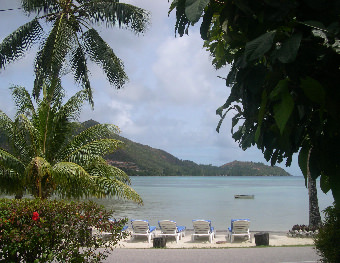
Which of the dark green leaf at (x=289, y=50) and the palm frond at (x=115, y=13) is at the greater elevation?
the palm frond at (x=115, y=13)

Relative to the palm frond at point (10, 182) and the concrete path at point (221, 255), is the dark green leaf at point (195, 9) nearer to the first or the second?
the concrete path at point (221, 255)

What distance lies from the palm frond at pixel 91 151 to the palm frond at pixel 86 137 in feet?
0.47

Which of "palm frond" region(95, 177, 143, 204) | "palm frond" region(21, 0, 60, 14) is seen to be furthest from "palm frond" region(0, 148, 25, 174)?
"palm frond" region(21, 0, 60, 14)

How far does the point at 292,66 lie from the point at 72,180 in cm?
1035

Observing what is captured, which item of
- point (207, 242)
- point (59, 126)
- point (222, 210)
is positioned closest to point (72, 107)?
point (59, 126)

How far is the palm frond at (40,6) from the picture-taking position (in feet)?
51.0

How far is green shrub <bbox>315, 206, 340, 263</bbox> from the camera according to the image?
6.47 meters

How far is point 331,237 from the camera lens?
21.5 feet

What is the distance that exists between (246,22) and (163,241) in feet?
40.1

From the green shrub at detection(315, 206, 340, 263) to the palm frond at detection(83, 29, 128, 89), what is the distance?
1170 cm

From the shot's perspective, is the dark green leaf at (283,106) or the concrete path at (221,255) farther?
the concrete path at (221,255)

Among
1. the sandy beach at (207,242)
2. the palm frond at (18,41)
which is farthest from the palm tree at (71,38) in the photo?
the sandy beach at (207,242)

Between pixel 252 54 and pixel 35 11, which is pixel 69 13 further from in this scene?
pixel 252 54

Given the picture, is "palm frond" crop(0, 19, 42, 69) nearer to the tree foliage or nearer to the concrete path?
the concrete path
